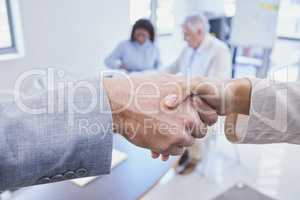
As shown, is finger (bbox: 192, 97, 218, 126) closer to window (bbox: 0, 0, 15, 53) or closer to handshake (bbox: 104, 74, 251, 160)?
handshake (bbox: 104, 74, 251, 160)

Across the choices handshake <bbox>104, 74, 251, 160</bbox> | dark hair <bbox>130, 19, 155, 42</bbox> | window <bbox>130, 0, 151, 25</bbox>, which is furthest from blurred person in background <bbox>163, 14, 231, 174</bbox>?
handshake <bbox>104, 74, 251, 160</bbox>

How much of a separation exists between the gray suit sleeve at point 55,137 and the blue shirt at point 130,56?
2.61 meters

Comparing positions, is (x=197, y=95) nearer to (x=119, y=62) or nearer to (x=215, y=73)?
(x=215, y=73)

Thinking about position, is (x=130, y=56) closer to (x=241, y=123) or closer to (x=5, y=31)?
(x=5, y=31)

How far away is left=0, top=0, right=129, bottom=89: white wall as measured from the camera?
263 cm

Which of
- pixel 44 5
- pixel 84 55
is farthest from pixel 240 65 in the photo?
pixel 44 5

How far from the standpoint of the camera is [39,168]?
0.56 m

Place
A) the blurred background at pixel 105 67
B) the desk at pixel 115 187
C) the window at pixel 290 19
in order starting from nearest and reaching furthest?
the desk at pixel 115 187, the blurred background at pixel 105 67, the window at pixel 290 19

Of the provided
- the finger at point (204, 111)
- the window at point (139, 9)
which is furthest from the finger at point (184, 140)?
the window at point (139, 9)

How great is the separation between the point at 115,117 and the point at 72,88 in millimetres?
111

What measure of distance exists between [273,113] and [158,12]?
392 cm

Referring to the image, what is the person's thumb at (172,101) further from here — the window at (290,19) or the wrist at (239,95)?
the window at (290,19)

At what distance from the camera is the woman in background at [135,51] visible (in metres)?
3.20

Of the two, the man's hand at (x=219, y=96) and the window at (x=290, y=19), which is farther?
the window at (x=290, y=19)
